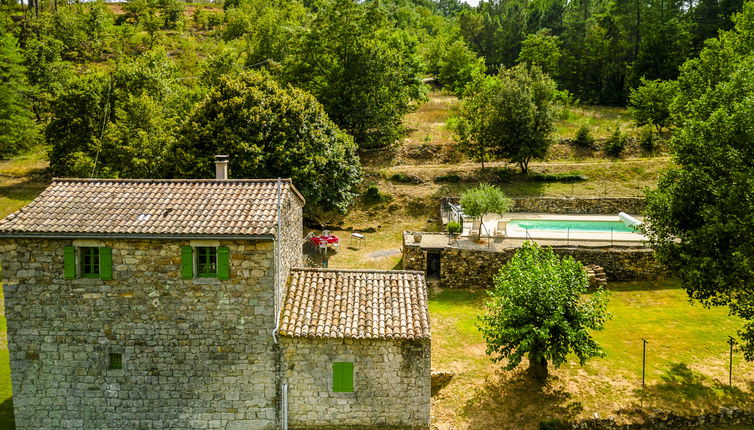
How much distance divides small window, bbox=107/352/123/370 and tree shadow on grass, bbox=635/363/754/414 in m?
18.0

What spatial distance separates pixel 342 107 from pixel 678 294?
28521 mm

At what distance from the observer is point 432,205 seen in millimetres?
39562

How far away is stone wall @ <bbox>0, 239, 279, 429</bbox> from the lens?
1531 centimetres

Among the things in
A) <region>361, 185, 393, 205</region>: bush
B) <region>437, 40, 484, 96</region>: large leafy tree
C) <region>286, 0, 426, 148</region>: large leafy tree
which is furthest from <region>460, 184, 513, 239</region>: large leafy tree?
<region>437, 40, 484, 96</region>: large leafy tree

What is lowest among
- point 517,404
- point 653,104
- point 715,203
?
point 517,404

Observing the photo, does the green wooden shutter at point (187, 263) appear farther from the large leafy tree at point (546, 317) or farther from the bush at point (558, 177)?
the bush at point (558, 177)

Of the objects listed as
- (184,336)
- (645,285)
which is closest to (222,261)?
(184,336)

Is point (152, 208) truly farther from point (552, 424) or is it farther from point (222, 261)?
point (552, 424)

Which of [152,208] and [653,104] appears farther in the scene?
[653,104]

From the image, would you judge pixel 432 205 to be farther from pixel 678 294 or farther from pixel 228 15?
pixel 228 15

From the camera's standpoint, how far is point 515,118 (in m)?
41.7

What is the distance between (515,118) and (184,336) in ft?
109

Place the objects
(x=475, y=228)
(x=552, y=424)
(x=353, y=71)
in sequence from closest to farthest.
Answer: (x=552, y=424) → (x=475, y=228) → (x=353, y=71)

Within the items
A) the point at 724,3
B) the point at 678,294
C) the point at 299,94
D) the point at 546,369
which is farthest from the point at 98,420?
the point at 724,3
